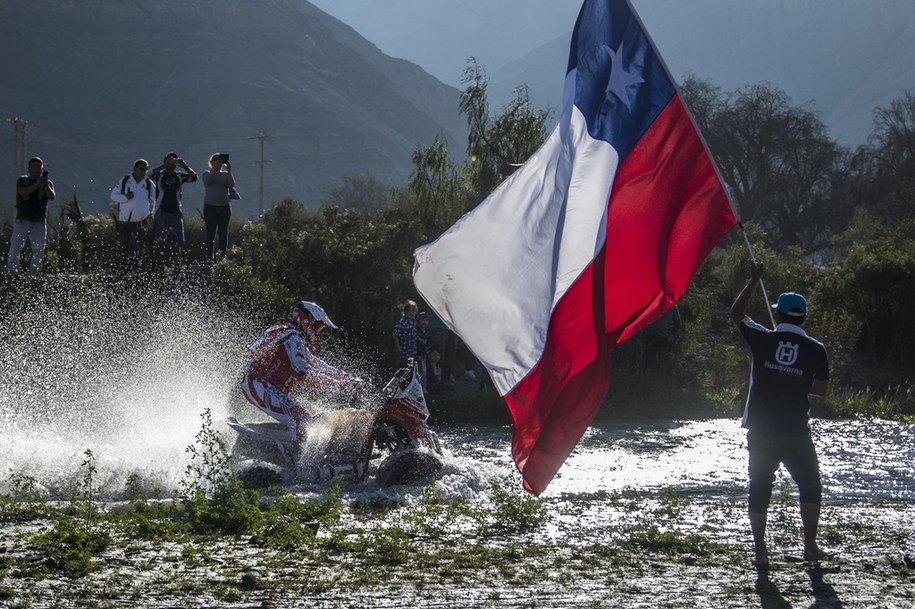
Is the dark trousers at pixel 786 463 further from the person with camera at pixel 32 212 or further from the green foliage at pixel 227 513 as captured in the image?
the person with camera at pixel 32 212

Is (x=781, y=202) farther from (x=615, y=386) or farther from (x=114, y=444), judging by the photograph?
(x=114, y=444)

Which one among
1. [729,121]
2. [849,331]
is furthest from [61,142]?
[849,331]

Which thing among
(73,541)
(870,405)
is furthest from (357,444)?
(870,405)

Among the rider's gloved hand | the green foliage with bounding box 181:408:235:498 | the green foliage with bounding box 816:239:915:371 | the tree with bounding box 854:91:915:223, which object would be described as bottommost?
the green foliage with bounding box 181:408:235:498

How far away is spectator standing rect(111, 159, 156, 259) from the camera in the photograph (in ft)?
65.7

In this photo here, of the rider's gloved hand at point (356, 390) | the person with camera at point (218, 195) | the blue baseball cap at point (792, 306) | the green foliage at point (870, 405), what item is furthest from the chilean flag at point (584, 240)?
the green foliage at point (870, 405)

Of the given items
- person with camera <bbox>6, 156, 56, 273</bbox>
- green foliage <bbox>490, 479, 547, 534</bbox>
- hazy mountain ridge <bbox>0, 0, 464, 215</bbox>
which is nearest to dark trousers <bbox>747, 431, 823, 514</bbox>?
green foliage <bbox>490, 479, 547, 534</bbox>

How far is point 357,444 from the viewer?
1277 centimetres

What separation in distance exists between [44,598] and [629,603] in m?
3.49

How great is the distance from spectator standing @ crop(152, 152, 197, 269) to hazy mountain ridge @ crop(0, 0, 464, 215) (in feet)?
292

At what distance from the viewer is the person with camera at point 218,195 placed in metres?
20.8

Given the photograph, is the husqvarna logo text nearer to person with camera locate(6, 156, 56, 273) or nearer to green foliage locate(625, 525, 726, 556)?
green foliage locate(625, 525, 726, 556)

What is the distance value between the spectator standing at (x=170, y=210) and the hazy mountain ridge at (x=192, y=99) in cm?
8890

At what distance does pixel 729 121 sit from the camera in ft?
236
